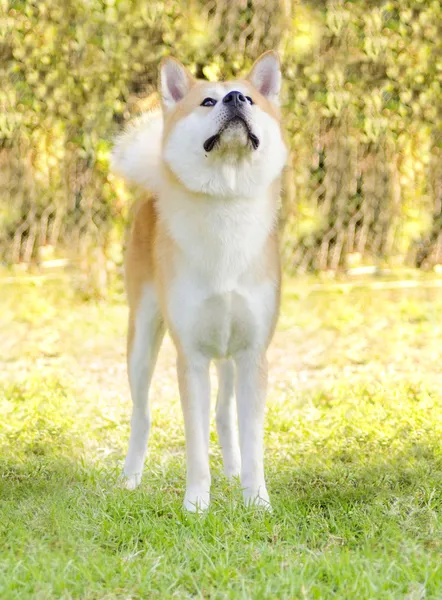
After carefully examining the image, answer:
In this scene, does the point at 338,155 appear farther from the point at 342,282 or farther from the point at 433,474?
the point at 433,474

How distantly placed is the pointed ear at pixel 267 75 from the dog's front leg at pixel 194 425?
1.10 metres

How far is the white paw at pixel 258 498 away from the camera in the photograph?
10.6 ft

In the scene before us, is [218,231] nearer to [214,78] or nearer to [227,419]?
[227,419]


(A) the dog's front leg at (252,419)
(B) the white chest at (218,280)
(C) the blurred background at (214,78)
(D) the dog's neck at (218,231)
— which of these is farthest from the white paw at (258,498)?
(C) the blurred background at (214,78)

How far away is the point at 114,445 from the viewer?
4.42 m

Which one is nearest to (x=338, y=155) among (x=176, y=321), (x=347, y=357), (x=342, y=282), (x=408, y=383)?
(x=342, y=282)

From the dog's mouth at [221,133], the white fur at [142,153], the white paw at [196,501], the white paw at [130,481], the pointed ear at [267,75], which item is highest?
the pointed ear at [267,75]

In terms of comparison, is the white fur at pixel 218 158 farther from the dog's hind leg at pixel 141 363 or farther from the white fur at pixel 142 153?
the dog's hind leg at pixel 141 363

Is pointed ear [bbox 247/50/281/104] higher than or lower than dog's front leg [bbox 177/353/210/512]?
higher

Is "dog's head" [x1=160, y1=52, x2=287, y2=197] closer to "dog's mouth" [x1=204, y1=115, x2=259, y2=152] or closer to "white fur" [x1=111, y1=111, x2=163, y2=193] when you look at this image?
"dog's mouth" [x1=204, y1=115, x2=259, y2=152]

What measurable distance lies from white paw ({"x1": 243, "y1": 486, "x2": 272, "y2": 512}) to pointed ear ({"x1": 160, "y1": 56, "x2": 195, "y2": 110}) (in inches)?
60.1

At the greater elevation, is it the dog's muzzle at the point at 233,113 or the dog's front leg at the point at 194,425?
the dog's muzzle at the point at 233,113

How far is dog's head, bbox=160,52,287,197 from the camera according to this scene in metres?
3.14

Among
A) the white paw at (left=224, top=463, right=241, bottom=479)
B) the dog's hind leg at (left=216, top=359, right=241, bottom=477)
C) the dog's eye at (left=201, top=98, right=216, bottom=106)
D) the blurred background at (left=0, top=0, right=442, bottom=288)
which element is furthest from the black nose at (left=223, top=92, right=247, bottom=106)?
the blurred background at (left=0, top=0, right=442, bottom=288)
